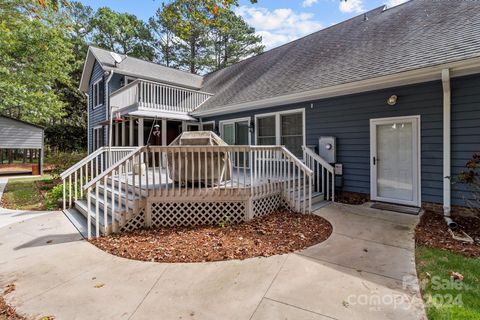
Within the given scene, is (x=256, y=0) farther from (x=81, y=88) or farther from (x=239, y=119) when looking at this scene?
(x=81, y=88)

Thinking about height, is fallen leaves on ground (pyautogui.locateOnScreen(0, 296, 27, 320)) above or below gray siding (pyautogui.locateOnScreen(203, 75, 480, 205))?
below

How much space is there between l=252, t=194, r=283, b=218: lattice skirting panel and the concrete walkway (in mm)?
1586

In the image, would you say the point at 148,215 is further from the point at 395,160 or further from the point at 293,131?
the point at 395,160

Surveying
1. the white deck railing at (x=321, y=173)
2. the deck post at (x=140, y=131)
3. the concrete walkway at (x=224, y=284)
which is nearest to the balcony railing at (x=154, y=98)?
the deck post at (x=140, y=131)

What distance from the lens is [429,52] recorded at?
542 centimetres

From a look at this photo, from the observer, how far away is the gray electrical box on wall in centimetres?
682

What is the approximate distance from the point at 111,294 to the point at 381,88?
6616mm

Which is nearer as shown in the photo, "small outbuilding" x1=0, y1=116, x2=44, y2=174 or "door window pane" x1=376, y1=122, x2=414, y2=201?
"door window pane" x1=376, y1=122, x2=414, y2=201

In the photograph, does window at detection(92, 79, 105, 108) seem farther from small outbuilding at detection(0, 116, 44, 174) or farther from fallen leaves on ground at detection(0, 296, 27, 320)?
fallen leaves on ground at detection(0, 296, 27, 320)

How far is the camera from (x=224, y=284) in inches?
111

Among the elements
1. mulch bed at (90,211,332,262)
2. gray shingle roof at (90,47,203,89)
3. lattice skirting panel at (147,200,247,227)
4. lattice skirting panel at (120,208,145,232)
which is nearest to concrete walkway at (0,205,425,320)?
mulch bed at (90,211,332,262)

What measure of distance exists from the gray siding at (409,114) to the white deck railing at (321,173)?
1.67 feet

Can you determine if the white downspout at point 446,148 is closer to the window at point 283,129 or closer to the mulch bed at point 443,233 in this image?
the mulch bed at point 443,233

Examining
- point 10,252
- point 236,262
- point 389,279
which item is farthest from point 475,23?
point 10,252
